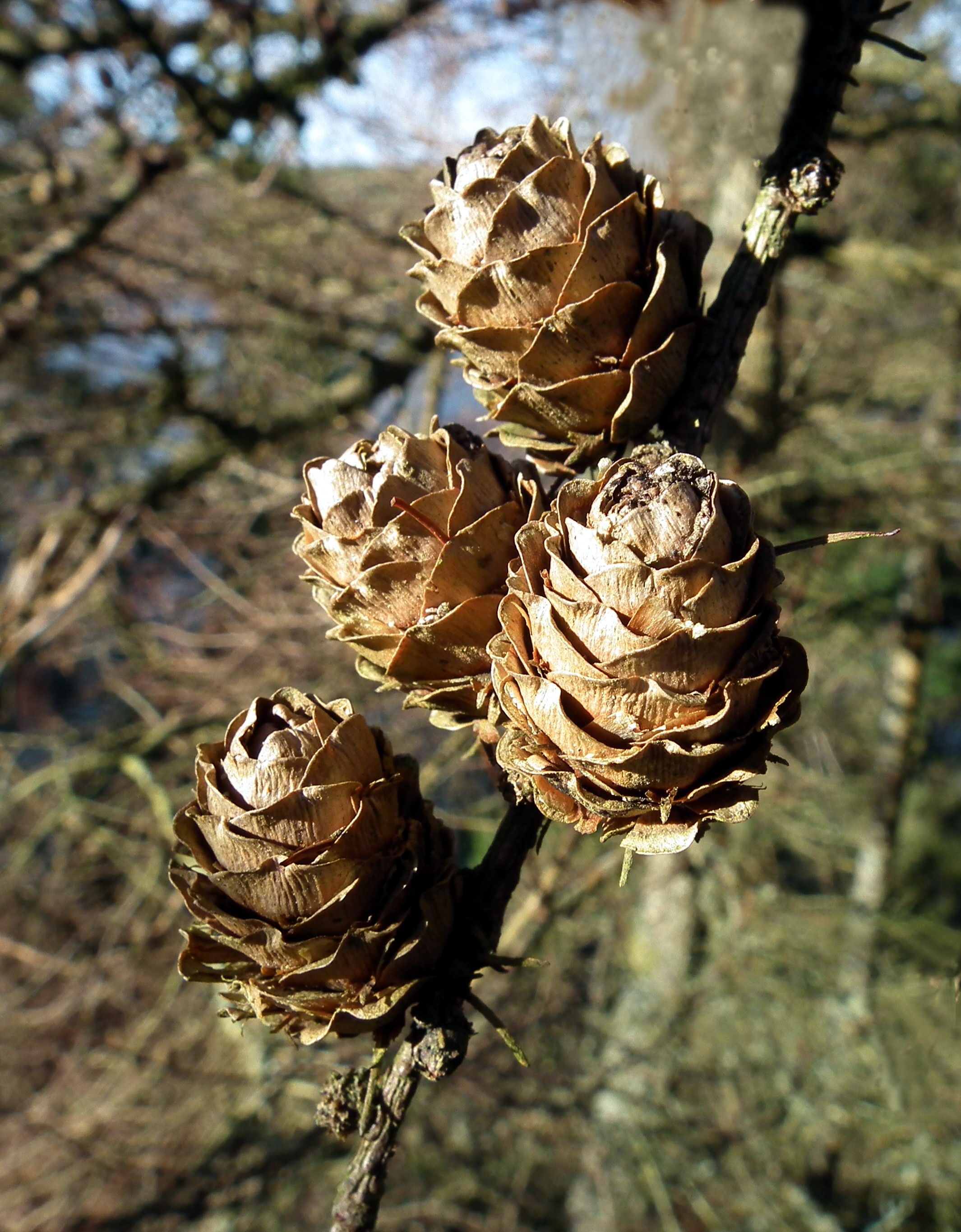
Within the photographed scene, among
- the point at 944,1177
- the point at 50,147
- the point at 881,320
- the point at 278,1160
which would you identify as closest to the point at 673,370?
the point at 278,1160

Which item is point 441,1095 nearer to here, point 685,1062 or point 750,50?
point 685,1062

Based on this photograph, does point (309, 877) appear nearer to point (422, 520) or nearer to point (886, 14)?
point (422, 520)

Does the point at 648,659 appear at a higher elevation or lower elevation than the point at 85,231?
higher

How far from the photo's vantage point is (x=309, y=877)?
936 mm

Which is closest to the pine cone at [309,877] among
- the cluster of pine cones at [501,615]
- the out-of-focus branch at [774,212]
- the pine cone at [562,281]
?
the cluster of pine cones at [501,615]

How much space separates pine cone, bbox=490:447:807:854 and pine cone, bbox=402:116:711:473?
0.21m

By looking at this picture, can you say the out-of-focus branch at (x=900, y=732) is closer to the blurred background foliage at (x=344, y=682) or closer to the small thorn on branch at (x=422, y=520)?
the blurred background foliage at (x=344, y=682)

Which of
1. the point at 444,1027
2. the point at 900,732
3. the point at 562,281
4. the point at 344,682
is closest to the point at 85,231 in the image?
the point at 344,682

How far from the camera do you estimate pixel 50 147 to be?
16.9 feet

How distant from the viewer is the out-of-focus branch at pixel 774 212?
109cm

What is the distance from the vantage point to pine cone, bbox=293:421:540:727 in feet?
3.19

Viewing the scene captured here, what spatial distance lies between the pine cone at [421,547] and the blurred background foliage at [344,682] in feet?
8.24

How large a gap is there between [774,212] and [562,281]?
34 centimetres

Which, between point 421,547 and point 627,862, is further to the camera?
point 421,547
